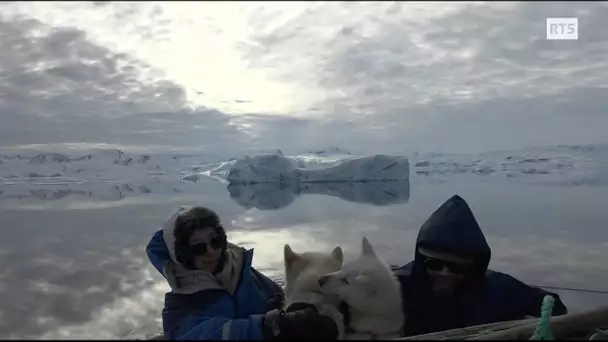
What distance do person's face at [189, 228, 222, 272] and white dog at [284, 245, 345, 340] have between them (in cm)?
25

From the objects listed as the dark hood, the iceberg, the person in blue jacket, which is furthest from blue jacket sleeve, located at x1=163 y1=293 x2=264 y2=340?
the iceberg

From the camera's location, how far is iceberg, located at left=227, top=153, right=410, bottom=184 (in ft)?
65.3

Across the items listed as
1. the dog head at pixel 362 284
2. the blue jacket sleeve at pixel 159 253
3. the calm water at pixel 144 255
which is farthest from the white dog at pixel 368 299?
the blue jacket sleeve at pixel 159 253

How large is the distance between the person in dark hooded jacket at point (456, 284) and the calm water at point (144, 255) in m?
0.28

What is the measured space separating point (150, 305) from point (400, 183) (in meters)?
18.2

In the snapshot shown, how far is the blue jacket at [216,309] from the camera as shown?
1.39 meters

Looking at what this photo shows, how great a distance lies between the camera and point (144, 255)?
5.14m

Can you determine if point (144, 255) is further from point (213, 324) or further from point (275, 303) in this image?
point (213, 324)

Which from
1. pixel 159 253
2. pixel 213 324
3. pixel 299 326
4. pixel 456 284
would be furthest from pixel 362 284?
pixel 159 253

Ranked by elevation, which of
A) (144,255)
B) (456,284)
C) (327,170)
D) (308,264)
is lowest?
(144,255)

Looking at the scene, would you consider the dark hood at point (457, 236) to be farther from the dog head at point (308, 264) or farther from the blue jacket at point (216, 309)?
→ the blue jacket at point (216, 309)

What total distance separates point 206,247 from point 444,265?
80cm

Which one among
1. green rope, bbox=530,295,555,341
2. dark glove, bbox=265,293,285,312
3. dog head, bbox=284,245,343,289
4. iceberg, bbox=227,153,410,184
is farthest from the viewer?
iceberg, bbox=227,153,410,184

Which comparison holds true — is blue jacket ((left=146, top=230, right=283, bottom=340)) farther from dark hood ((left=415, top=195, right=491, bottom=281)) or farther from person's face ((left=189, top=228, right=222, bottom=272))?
dark hood ((left=415, top=195, right=491, bottom=281))
